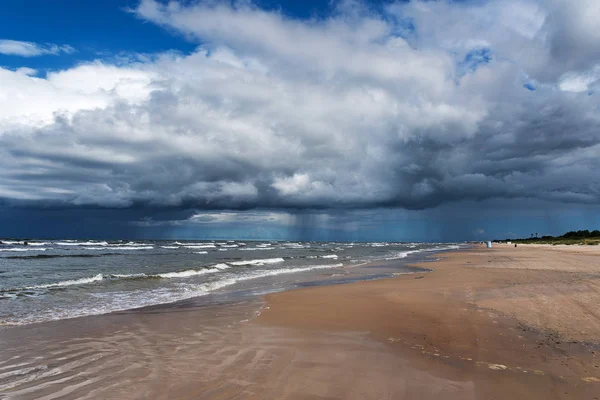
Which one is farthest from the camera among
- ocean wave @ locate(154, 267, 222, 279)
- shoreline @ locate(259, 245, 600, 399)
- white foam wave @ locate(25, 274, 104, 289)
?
ocean wave @ locate(154, 267, 222, 279)

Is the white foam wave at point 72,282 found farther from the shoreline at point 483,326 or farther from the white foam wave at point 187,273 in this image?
the shoreline at point 483,326

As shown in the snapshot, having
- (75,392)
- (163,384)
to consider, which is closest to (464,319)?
(163,384)

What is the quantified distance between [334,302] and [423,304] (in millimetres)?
3174

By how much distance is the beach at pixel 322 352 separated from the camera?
5695mm

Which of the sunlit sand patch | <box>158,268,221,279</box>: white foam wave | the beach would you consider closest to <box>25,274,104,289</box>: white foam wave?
<box>158,268,221,279</box>: white foam wave

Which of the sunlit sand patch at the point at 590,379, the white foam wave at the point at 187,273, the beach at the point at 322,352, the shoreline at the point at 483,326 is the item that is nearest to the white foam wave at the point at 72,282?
the white foam wave at the point at 187,273

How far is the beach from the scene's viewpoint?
5695 mm

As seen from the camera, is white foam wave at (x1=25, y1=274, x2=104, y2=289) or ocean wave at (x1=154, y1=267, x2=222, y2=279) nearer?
white foam wave at (x1=25, y1=274, x2=104, y2=289)

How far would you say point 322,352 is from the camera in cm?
759

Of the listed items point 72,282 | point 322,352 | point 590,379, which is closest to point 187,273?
point 72,282

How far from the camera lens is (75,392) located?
5.67m

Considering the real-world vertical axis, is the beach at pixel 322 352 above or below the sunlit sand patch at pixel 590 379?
below

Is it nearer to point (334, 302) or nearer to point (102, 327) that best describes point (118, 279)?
point (102, 327)

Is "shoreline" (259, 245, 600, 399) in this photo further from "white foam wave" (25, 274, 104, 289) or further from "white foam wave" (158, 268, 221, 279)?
"white foam wave" (25, 274, 104, 289)
